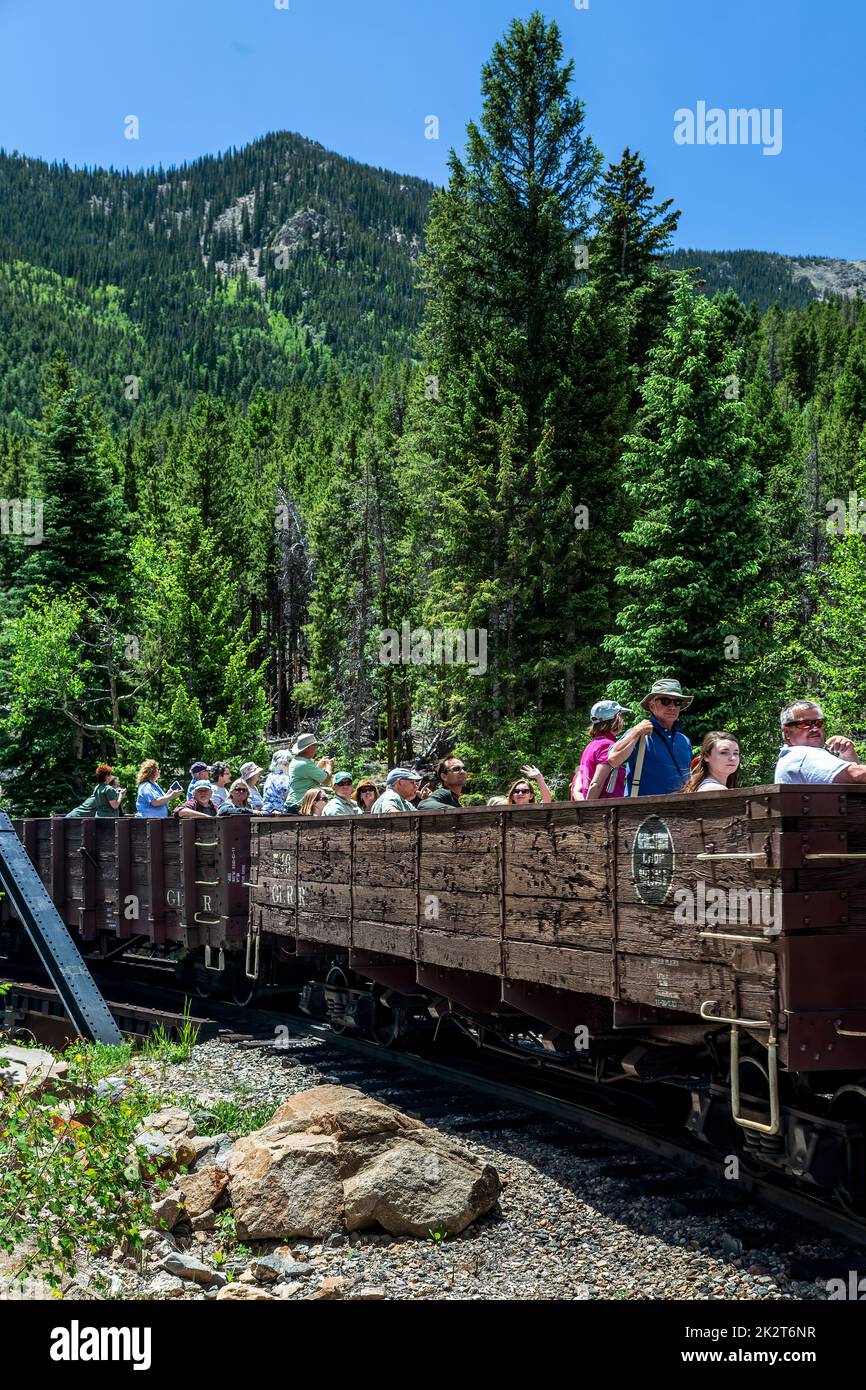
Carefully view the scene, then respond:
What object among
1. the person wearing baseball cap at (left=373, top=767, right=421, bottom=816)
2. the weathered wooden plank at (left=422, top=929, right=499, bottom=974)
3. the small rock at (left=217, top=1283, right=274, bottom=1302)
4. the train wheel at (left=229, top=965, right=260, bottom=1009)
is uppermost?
the person wearing baseball cap at (left=373, top=767, right=421, bottom=816)

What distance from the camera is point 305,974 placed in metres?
13.5

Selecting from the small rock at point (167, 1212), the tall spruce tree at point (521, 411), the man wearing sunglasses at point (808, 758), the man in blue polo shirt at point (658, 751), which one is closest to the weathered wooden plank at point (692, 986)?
the man wearing sunglasses at point (808, 758)

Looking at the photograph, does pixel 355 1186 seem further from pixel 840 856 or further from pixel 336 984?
pixel 336 984

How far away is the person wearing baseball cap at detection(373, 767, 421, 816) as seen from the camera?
10414 millimetres

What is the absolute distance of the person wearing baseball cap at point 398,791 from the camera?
1041 centimetres

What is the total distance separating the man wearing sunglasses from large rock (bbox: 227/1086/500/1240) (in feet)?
9.28

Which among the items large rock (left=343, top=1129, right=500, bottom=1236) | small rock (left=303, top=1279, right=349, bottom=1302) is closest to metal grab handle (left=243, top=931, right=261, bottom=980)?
large rock (left=343, top=1129, right=500, bottom=1236)

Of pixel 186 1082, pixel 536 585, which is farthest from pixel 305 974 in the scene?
pixel 536 585

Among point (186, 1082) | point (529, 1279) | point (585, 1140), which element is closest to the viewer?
point (529, 1279)

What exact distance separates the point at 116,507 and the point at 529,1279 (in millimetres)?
37984

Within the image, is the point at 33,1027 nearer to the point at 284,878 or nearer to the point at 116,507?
the point at 284,878

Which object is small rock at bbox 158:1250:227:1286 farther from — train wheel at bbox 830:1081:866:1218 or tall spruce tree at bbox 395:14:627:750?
tall spruce tree at bbox 395:14:627:750

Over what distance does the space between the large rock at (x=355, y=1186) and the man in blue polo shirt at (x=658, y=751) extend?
2.27 m

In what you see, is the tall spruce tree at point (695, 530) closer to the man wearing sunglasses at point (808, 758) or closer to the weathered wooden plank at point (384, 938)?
the weathered wooden plank at point (384, 938)
